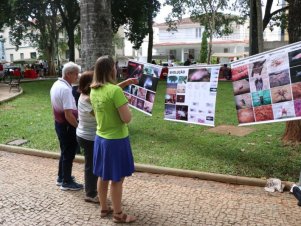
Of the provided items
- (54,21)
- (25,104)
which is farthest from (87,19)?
(54,21)

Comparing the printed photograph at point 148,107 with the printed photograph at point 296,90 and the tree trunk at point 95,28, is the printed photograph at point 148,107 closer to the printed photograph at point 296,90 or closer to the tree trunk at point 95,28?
the tree trunk at point 95,28

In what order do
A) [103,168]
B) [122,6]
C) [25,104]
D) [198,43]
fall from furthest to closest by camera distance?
[198,43] < [122,6] < [25,104] < [103,168]

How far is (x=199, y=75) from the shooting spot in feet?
20.2

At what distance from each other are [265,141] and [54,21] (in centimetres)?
3197

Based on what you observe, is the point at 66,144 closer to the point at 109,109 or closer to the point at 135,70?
the point at 109,109

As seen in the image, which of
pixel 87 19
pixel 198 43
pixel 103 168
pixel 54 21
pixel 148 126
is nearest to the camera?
pixel 103 168

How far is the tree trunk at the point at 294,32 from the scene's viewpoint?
6484mm

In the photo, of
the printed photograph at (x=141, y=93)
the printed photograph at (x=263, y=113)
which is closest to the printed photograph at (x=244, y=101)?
the printed photograph at (x=263, y=113)

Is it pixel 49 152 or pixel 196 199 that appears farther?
pixel 49 152

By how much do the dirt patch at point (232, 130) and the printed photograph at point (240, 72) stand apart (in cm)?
258

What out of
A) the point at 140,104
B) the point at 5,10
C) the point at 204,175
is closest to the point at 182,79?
the point at 140,104

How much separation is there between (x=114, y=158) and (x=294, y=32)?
433cm

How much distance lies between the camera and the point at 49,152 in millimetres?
7027

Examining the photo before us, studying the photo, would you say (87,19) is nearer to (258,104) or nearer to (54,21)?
(258,104)
